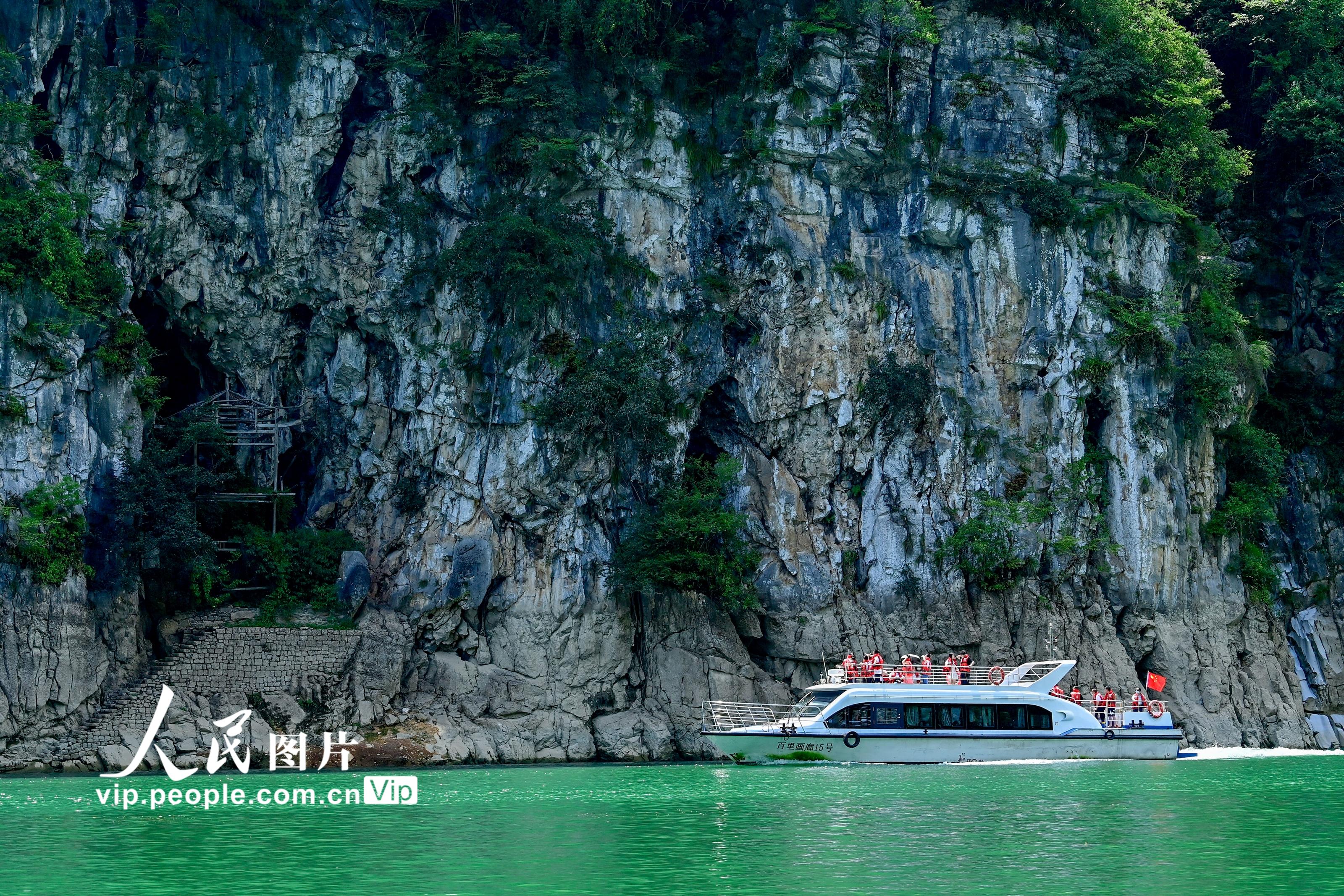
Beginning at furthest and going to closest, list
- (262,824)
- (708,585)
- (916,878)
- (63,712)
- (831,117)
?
(831,117)
(708,585)
(63,712)
(262,824)
(916,878)

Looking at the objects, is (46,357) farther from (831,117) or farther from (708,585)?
(831,117)

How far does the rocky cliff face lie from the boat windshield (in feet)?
11.8

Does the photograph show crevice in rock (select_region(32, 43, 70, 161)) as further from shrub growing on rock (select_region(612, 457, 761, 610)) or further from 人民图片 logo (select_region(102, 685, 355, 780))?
shrub growing on rock (select_region(612, 457, 761, 610))

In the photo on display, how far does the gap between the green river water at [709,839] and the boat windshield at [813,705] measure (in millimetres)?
5817

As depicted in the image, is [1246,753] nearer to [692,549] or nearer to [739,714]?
[739,714]

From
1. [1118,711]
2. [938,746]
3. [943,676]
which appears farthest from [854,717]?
[1118,711]

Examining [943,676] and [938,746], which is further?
[943,676]

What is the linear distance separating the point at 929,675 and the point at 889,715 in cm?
283

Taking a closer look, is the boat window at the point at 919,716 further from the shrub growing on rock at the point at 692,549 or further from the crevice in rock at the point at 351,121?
the crevice in rock at the point at 351,121

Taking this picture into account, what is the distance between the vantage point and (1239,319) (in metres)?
42.2

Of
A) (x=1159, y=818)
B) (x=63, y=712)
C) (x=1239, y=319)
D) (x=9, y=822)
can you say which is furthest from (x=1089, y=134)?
(x=9, y=822)

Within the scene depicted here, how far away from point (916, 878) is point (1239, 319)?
103 ft

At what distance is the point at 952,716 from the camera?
109ft

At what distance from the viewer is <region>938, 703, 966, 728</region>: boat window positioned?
33.2m
